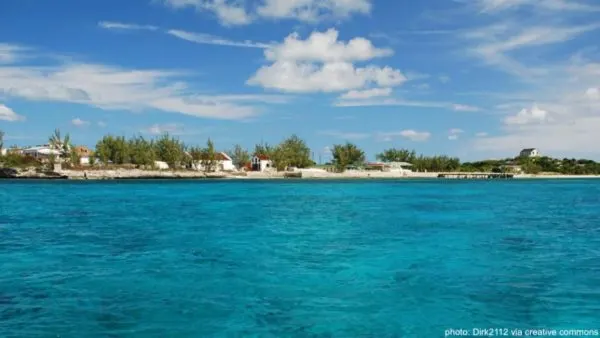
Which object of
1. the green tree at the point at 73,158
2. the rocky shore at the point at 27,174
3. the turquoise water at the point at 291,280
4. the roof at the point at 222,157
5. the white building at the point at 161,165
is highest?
the roof at the point at 222,157

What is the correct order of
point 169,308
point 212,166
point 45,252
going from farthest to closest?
point 212,166
point 45,252
point 169,308

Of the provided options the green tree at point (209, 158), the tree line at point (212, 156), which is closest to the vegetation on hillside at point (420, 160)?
the tree line at point (212, 156)

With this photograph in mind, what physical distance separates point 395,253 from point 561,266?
19.6ft

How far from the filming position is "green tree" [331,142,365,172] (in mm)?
170812

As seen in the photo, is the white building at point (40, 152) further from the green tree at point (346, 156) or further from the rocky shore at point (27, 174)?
the green tree at point (346, 156)

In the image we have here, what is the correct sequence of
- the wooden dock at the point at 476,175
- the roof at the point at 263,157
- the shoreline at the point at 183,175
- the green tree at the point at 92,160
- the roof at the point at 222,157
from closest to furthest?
1. the shoreline at the point at 183,175
2. the green tree at the point at 92,160
3. the roof at the point at 222,157
4. the roof at the point at 263,157
5. the wooden dock at the point at 476,175

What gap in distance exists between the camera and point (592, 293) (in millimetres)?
14734

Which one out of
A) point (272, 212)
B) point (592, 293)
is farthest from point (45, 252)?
point (272, 212)

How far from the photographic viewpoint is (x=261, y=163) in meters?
161

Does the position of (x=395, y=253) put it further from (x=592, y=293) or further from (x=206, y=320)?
(x=206, y=320)

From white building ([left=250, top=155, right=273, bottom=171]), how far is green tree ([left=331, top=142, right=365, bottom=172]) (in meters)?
23.9

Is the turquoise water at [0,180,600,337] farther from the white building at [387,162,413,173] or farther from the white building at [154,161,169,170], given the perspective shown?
the white building at [387,162,413,173]

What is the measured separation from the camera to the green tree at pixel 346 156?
171 metres

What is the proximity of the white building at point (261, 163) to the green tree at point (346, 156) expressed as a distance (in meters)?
23.9
